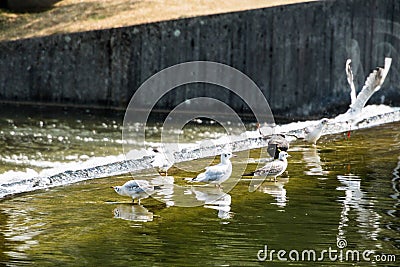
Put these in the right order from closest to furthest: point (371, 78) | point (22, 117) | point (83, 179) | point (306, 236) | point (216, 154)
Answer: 1. point (306, 236)
2. point (83, 179)
3. point (216, 154)
4. point (371, 78)
5. point (22, 117)

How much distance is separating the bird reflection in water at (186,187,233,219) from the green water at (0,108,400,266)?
7cm

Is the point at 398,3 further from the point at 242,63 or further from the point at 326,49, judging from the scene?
the point at 242,63

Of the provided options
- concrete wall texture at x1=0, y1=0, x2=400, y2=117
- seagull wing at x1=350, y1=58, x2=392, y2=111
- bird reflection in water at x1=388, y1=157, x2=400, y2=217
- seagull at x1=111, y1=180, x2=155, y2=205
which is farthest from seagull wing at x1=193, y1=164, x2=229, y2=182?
concrete wall texture at x1=0, y1=0, x2=400, y2=117

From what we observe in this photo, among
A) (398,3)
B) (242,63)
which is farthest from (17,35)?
(398,3)

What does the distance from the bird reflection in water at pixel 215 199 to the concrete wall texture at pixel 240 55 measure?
410 inches

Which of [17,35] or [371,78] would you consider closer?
[371,78]

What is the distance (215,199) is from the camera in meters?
11.5

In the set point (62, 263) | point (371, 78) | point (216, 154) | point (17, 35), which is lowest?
point (62, 263)

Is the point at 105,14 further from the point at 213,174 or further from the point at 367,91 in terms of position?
the point at 213,174

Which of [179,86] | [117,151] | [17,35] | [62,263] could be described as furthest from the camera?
[17,35]

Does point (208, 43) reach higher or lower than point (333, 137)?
higher

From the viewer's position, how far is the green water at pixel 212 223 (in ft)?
29.1

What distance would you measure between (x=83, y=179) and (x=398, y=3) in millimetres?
12586

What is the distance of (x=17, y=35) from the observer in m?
25.0
